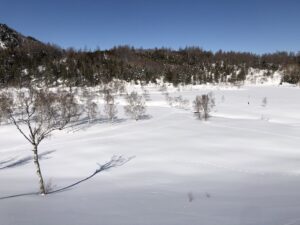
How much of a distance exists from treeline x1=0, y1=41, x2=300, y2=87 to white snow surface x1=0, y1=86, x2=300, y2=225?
65347 mm

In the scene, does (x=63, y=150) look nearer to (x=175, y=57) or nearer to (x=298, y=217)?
(x=298, y=217)

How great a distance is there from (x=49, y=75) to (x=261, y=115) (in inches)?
3242

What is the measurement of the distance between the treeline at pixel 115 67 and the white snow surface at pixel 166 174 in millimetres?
65347

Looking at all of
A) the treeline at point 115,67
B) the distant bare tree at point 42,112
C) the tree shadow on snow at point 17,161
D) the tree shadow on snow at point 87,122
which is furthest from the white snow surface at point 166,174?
the treeline at point 115,67

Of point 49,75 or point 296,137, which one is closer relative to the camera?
point 296,137

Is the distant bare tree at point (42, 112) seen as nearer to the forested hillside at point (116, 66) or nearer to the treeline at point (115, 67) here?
the forested hillside at point (116, 66)

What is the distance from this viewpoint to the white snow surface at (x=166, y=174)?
42.2ft

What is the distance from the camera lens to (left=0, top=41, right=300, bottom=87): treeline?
11406cm

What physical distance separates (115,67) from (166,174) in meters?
106

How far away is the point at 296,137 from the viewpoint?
3766 cm

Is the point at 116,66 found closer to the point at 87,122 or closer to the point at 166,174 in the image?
the point at 87,122

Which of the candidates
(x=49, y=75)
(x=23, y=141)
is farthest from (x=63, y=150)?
(x=49, y=75)

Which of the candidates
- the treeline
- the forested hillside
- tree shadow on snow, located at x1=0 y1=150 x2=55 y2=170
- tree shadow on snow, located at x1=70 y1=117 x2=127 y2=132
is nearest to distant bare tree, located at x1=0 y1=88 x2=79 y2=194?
tree shadow on snow, located at x1=70 y1=117 x2=127 y2=132

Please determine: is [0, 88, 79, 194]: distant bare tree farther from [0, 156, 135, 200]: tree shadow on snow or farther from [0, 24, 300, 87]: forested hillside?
[0, 24, 300, 87]: forested hillside
